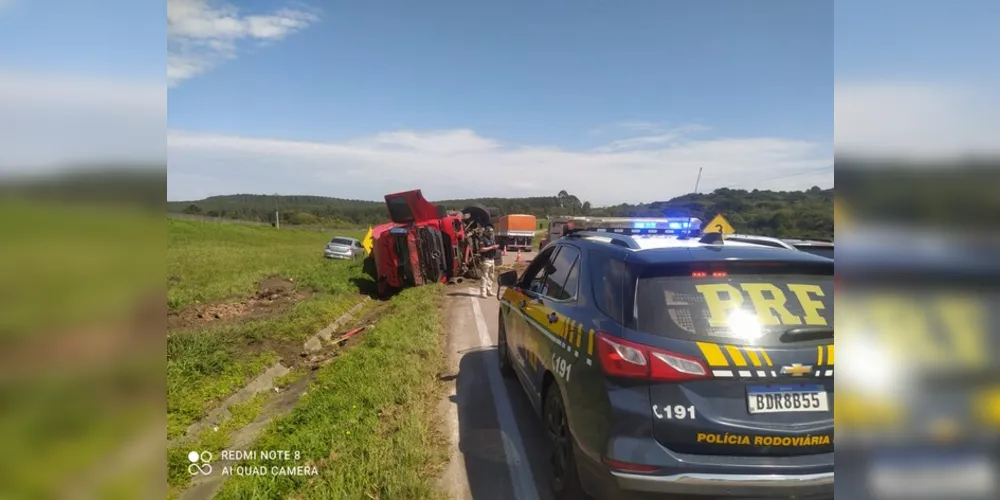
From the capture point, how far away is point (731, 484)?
2.43 metres

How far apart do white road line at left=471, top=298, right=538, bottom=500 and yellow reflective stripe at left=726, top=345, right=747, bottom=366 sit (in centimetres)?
172

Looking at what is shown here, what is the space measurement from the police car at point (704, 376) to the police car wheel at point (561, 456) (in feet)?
0.08

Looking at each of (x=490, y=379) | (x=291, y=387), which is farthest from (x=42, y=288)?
(x=291, y=387)

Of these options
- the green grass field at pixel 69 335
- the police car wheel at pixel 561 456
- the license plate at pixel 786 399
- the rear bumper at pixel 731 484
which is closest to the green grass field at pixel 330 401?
the green grass field at pixel 69 335

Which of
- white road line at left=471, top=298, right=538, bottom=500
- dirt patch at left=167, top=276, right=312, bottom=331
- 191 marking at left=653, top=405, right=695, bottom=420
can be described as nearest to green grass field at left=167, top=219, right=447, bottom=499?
dirt patch at left=167, top=276, right=312, bottom=331

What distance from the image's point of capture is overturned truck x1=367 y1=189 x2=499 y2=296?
14.1m

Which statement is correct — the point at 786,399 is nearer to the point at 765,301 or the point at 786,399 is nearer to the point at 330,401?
the point at 765,301

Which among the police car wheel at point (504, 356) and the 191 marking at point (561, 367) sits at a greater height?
the 191 marking at point (561, 367)

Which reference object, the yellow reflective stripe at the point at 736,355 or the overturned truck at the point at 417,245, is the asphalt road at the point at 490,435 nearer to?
the yellow reflective stripe at the point at 736,355

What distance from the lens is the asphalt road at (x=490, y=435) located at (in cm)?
362

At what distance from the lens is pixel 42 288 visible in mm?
947

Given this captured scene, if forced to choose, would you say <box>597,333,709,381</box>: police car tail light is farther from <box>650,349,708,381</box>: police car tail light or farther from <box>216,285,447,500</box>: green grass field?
<box>216,285,447,500</box>: green grass field

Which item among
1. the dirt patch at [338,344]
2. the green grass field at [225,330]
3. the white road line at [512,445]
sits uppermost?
the green grass field at [225,330]

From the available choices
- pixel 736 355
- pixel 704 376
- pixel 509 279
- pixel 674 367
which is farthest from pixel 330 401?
pixel 736 355
